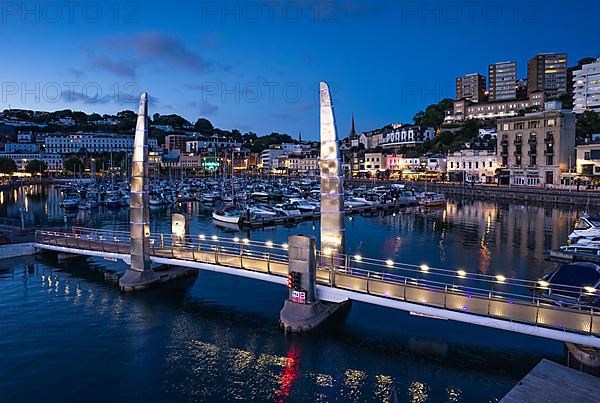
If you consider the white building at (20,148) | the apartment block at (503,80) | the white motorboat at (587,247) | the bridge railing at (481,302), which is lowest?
the white motorboat at (587,247)

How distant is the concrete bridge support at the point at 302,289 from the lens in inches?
778

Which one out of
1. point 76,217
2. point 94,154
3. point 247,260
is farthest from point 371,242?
point 94,154

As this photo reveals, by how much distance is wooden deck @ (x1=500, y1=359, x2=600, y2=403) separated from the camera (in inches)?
485

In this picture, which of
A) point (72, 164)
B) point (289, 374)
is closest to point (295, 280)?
point (289, 374)

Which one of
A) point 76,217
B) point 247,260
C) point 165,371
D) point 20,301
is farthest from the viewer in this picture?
point 76,217

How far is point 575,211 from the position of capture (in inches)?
2657

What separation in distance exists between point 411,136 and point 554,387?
5915 inches

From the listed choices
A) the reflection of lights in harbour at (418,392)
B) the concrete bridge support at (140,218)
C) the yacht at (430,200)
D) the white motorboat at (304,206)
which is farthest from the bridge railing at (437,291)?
the yacht at (430,200)

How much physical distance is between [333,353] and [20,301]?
18.3 m

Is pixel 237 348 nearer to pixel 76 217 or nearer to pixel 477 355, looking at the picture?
pixel 477 355

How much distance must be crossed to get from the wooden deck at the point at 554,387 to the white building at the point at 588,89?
13916 cm

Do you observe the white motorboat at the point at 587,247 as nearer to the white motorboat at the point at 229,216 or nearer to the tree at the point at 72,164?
the white motorboat at the point at 229,216

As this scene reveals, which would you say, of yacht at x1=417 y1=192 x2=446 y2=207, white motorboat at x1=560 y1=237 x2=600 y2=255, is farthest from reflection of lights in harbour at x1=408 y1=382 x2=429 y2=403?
yacht at x1=417 y1=192 x2=446 y2=207

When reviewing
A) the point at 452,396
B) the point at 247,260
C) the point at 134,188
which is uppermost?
the point at 134,188
